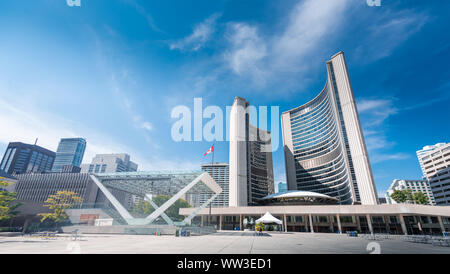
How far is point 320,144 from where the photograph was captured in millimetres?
102938

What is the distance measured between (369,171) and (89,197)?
347 feet

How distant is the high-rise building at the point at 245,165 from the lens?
84.0 metres

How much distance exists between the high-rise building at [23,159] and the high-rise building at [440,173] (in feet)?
784

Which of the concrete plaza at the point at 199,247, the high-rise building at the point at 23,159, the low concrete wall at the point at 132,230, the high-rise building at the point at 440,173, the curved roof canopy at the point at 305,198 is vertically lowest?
the low concrete wall at the point at 132,230

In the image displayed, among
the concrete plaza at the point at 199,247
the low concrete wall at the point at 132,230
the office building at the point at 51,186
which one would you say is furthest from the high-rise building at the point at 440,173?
the office building at the point at 51,186

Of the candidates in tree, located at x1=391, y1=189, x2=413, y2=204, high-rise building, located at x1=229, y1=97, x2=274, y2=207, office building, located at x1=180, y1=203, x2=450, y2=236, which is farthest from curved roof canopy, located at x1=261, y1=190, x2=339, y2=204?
tree, located at x1=391, y1=189, x2=413, y2=204

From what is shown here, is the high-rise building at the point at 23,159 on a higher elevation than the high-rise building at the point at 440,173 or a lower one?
higher

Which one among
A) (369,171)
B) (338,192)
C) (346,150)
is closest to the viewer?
(369,171)

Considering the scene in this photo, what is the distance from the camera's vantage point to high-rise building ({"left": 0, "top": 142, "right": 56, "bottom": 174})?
453 ft

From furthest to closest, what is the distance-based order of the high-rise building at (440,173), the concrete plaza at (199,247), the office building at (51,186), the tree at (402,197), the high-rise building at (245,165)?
the high-rise building at (440,173), the high-rise building at (245,165), the office building at (51,186), the tree at (402,197), the concrete plaza at (199,247)

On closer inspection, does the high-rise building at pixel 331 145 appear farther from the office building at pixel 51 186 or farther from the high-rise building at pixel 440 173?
the office building at pixel 51 186

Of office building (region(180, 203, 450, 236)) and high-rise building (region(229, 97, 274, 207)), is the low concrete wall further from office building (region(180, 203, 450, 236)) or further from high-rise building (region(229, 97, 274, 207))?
high-rise building (region(229, 97, 274, 207))
